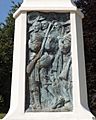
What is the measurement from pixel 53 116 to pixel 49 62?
1517mm

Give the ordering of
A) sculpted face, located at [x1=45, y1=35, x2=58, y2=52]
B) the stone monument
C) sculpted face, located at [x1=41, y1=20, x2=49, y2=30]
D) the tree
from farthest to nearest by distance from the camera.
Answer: the tree → sculpted face, located at [x1=41, y1=20, x2=49, y2=30] → sculpted face, located at [x1=45, y1=35, x2=58, y2=52] → the stone monument

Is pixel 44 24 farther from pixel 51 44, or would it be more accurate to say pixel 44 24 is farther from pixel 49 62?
pixel 49 62

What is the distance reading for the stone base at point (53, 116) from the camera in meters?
7.74

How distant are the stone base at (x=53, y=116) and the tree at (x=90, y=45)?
1047 cm

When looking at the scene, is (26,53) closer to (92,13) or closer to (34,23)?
(34,23)

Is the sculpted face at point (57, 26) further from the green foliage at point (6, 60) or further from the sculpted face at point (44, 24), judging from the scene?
the green foliage at point (6, 60)

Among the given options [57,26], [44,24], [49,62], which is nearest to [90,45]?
[57,26]

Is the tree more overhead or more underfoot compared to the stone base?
more overhead

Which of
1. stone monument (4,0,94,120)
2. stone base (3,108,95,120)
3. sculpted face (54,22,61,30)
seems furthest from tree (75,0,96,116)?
stone base (3,108,95,120)

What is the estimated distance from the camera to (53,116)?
25.6ft

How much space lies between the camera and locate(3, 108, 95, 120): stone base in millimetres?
7738

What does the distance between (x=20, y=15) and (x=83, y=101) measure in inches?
120

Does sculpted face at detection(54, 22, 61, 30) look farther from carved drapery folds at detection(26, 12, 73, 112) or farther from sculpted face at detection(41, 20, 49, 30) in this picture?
sculpted face at detection(41, 20, 49, 30)

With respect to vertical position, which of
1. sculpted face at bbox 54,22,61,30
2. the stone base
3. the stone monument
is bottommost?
the stone base
